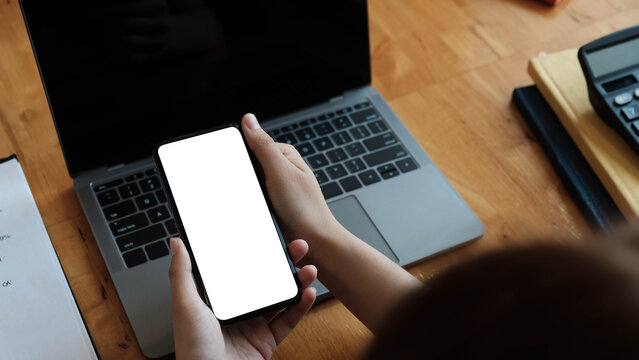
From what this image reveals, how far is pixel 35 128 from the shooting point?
0.77m

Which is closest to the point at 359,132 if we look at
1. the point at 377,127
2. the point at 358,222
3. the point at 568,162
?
the point at 377,127

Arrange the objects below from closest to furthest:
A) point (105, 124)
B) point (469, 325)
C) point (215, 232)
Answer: point (469, 325) < point (215, 232) < point (105, 124)

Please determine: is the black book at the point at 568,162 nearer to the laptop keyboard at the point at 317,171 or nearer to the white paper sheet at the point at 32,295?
the laptop keyboard at the point at 317,171

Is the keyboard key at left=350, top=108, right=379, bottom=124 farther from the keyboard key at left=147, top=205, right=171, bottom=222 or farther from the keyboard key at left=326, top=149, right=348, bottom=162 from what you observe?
the keyboard key at left=147, top=205, right=171, bottom=222

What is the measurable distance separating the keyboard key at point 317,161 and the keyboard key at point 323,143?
0.5 inches

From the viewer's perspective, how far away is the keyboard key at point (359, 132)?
0.73m

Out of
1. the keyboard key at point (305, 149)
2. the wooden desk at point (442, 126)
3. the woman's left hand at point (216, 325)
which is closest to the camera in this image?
the woman's left hand at point (216, 325)

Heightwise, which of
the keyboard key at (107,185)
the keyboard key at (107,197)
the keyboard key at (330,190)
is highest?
the keyboard key at (107,185)

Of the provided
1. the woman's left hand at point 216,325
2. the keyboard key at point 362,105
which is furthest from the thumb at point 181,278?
the keyboard key at point 362,105

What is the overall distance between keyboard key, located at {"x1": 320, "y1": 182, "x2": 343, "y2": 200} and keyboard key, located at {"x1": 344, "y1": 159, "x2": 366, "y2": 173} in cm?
3

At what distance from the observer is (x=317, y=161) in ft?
2.32

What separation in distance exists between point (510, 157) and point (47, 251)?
20.1 inches

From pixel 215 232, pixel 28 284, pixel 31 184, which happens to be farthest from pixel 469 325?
pixel 31 184

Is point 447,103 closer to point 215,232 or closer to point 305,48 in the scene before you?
point 305,48
